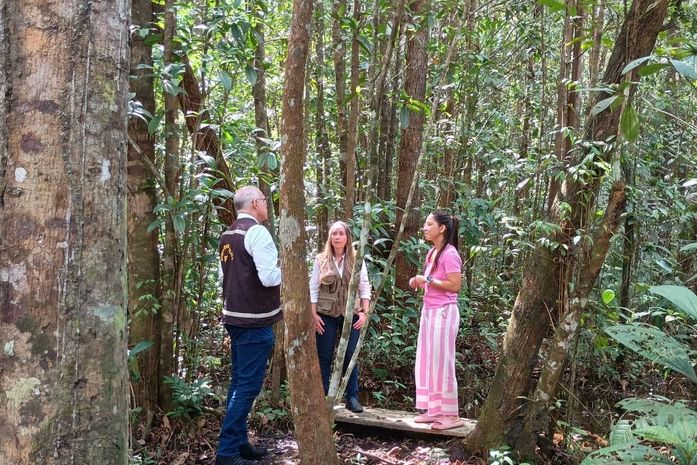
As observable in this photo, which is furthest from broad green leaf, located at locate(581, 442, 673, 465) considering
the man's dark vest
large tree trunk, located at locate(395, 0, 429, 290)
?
large tree trunk, located at locate(395, 0, 429, 290)

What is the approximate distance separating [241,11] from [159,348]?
114 inches

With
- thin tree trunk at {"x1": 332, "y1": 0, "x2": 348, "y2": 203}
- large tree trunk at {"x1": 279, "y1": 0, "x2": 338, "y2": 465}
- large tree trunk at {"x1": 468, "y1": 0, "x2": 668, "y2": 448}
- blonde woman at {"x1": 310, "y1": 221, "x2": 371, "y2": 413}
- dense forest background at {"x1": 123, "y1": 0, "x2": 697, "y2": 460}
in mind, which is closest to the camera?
large tree trunk at {"x1": 279, "y1": 0, "x2": 338, "y2": 465}

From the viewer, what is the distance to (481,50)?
25.3ft

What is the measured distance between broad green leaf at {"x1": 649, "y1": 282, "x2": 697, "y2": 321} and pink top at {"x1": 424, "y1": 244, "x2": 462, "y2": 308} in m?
2.10

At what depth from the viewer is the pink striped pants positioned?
4988 millimetres

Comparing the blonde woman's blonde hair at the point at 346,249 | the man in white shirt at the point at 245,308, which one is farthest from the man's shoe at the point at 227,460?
the blonde woman's blonde hair at the point at 346,249

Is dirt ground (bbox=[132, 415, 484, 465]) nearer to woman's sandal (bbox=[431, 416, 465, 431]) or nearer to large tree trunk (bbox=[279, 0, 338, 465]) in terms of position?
woman's sandal (bbox=[431, 416, 465, 431])

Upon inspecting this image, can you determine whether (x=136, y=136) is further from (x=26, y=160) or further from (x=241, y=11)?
(x=26, y=160)

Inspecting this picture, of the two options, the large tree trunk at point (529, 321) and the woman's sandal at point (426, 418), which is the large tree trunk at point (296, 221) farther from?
the woman's sandal at point (426, 418)

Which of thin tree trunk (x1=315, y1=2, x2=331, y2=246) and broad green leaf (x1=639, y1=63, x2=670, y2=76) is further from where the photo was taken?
thin tree trunk (x1=315, y1=2, x2=331, y2=246)

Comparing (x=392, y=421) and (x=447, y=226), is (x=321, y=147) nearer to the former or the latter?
(x=447, y=226)

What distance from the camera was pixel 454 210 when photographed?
7195mm

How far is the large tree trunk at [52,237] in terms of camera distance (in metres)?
1.28

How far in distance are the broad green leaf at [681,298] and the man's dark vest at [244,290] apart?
250 centimetres
